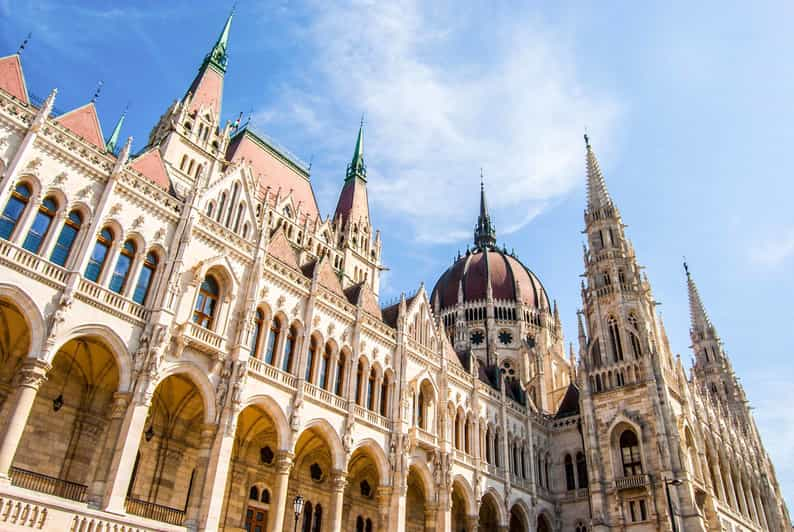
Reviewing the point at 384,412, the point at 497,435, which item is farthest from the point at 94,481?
the point at 497,435

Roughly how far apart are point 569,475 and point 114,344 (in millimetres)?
29942

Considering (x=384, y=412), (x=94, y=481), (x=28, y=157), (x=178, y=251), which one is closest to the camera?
(x=94, y=481)

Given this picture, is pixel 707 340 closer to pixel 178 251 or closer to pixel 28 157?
pixel 178 251

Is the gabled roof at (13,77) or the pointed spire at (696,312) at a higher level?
the pointed spire at (696,312)

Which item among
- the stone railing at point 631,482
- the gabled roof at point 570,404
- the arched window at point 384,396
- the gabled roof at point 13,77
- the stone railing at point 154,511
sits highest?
the gabled roof at point 13,77

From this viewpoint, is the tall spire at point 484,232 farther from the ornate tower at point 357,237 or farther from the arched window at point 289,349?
the arched window at point 289,349

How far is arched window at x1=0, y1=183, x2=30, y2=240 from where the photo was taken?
17078mm

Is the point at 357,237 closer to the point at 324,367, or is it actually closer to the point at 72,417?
the point at 324,367

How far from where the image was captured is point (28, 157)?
1791 cm

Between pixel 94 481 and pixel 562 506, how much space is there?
28.7 metres

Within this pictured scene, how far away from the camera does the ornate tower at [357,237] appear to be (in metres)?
38.3

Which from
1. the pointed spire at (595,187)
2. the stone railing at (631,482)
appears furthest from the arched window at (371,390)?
the pointed spire at (595,187)

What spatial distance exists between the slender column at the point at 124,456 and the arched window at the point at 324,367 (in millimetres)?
8352

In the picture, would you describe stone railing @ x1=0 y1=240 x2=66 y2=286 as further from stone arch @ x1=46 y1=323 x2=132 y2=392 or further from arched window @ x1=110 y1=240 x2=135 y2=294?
arched window @ x1=110 y1=240 x2=135 y2=294
